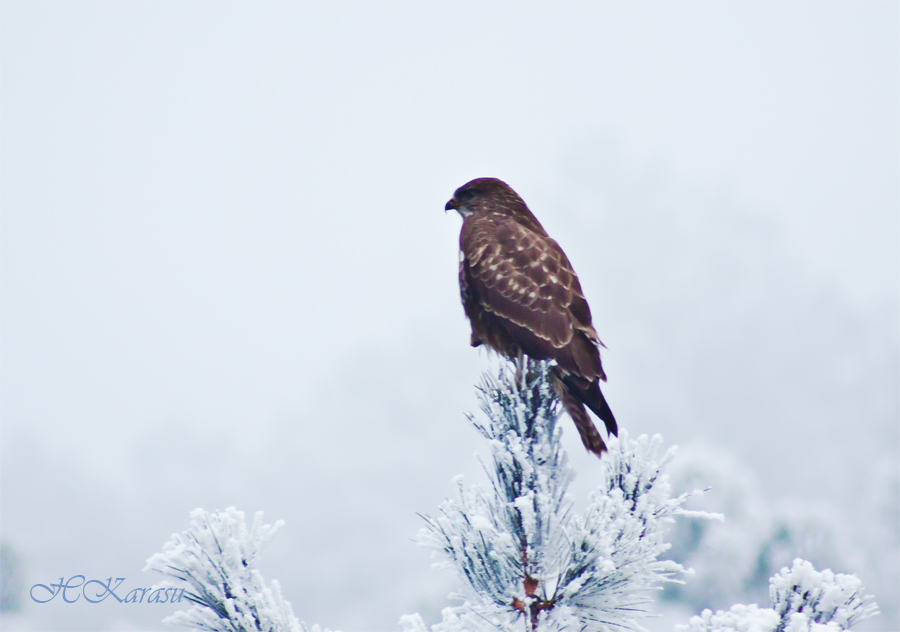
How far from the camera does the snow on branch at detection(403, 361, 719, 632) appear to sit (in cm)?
250

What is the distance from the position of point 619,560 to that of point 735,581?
12314mm

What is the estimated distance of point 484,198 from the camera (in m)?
7.06

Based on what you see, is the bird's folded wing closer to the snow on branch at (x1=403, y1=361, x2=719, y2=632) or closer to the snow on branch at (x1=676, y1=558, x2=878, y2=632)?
the snow on branch at (x1=403, y1=361, x2=719, y2=632)

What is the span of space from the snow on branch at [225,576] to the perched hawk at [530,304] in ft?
6.68

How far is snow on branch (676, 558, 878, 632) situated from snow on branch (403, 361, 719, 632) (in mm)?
223

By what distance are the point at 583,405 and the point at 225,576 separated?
2431mm

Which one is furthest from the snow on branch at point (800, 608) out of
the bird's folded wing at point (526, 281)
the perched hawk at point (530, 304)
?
the bird's folded wing at point (526, 281)

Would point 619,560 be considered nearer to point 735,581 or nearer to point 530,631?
point 530,631

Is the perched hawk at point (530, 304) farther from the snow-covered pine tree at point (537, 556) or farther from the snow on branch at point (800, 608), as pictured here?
the snow on branch at point (800, 608)

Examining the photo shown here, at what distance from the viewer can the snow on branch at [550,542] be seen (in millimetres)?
2496

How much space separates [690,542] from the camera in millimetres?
13586

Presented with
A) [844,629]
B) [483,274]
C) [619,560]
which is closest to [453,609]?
[619,560]

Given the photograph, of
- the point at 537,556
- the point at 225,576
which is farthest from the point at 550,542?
the point at 225,576

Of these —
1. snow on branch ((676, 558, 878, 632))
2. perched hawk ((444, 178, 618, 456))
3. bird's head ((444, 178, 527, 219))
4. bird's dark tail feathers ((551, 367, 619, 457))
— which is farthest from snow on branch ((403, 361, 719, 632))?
bird's head ((444, 178, 527, 219))
